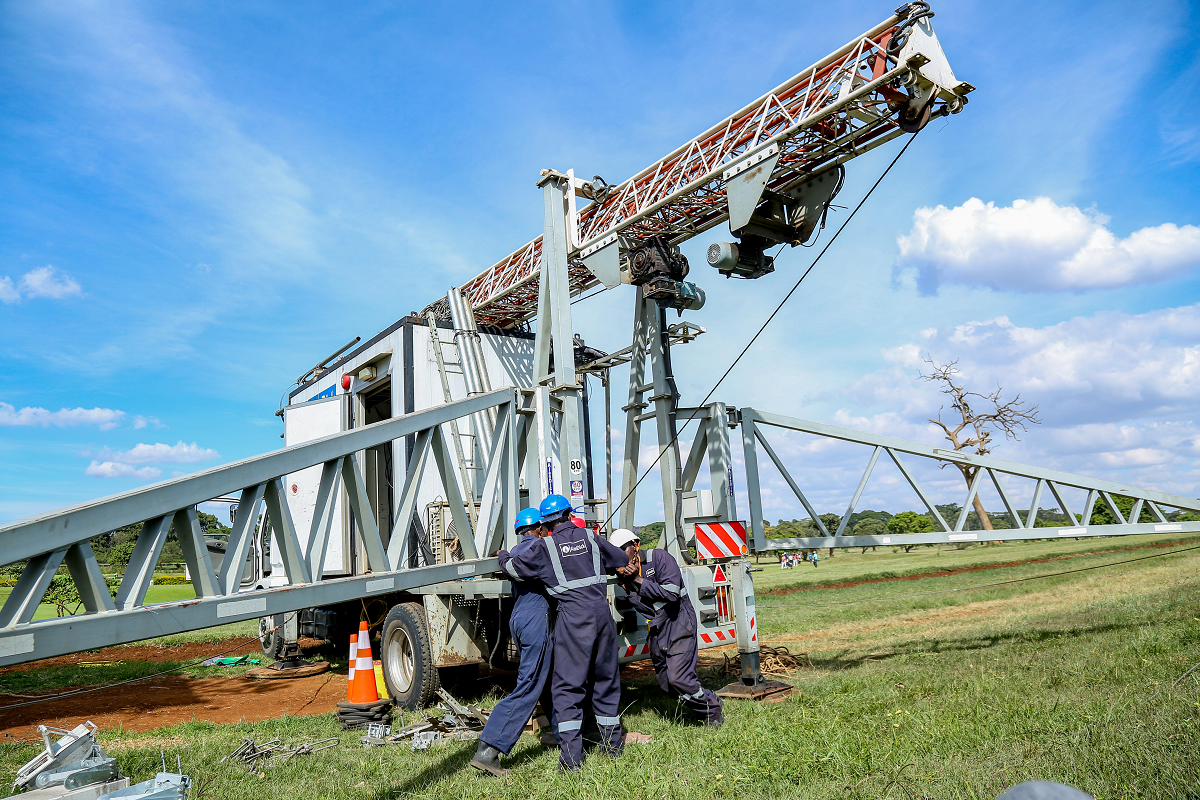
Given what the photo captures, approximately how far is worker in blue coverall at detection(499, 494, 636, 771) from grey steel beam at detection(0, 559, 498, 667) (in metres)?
1.04

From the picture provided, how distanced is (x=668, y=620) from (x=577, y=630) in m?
1.25

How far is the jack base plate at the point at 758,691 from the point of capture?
6.69 metres

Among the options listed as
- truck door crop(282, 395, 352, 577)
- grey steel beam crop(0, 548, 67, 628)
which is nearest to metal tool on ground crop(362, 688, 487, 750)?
grey steel beam crop(0, 548, 67, 628)

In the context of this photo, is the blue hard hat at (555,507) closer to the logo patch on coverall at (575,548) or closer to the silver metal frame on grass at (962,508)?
the logo patch on coverall at (575,548)

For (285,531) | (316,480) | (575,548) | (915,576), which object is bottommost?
(915,576)

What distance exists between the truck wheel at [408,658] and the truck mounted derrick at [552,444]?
0.02 meters

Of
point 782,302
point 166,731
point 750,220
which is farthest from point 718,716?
point 166,731

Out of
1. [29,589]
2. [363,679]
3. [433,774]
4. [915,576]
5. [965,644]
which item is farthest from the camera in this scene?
[915,576]

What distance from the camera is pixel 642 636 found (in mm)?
6852

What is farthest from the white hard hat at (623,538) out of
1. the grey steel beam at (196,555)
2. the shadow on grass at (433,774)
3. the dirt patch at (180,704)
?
the dirt patch at (180,704)

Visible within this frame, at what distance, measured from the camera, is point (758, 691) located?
6.71m

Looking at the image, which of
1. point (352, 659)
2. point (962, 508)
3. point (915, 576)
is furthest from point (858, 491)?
point (915, 576)

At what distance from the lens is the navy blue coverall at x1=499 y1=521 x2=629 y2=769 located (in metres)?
5.27

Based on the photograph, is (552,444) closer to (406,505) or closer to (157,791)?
(406,505)
